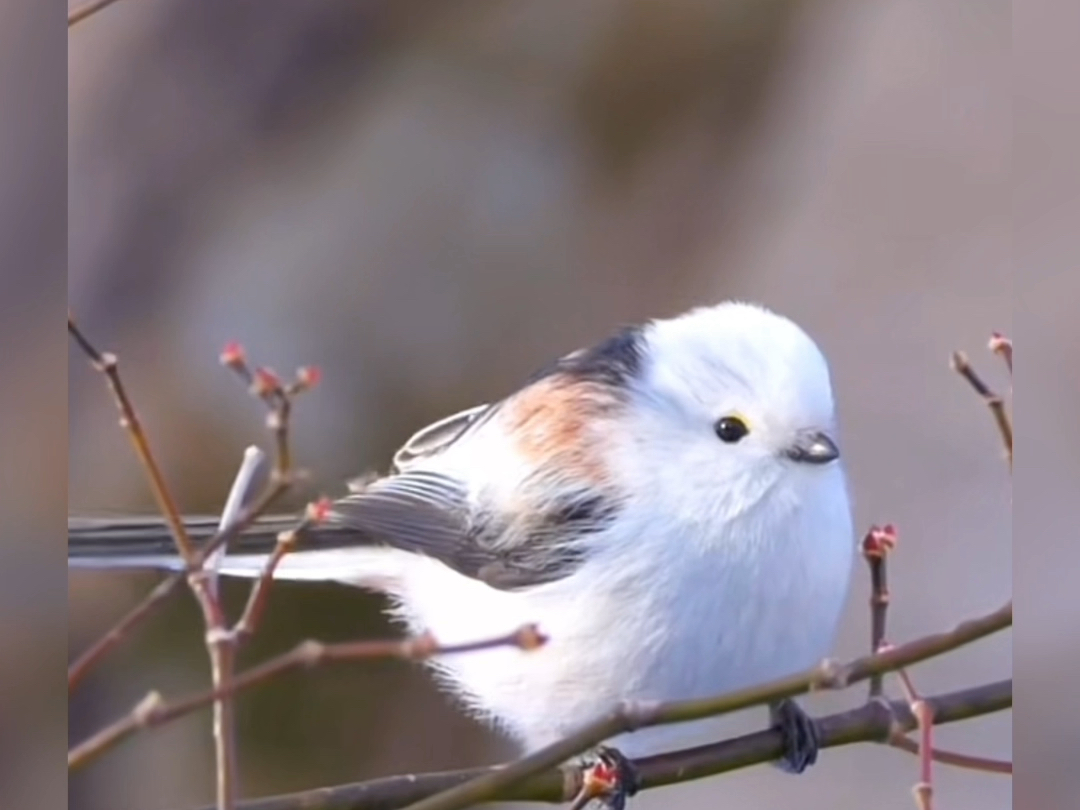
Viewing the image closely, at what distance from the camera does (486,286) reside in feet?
3.76

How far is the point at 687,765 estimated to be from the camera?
1.13 m

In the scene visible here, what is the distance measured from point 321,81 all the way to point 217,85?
7 cm

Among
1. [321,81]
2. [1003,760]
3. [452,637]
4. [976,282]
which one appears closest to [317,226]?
[321,81]

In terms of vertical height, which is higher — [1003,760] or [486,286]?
[486,286]

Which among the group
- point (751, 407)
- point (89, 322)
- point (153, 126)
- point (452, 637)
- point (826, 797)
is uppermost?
point (153, 126)

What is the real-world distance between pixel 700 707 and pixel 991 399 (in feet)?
0.94

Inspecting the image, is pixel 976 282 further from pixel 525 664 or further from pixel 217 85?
pixel 217 85

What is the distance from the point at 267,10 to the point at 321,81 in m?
0.06

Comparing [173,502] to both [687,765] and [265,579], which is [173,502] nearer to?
[265,579]

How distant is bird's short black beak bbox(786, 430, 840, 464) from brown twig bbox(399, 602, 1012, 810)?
128 mm

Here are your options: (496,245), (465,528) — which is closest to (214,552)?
(465,528)

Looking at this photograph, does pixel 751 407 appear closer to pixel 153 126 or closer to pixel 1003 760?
pixel 1003 760

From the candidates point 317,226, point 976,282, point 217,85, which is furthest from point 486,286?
point 976,282

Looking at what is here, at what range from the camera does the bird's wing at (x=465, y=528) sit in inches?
44.0
